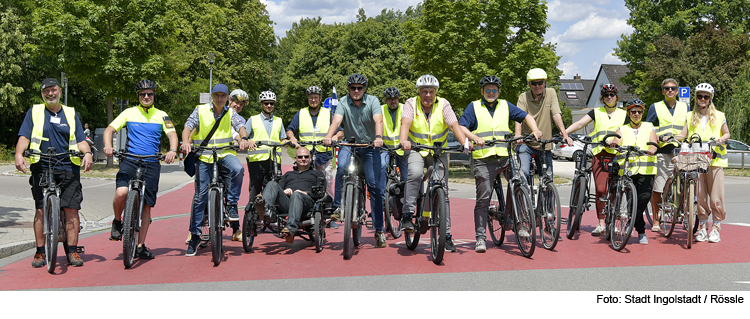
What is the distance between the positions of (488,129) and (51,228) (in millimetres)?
4537

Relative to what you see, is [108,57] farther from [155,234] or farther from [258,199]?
[258,199]

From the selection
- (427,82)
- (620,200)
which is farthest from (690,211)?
(427,82)

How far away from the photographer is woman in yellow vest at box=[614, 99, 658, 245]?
8086mm

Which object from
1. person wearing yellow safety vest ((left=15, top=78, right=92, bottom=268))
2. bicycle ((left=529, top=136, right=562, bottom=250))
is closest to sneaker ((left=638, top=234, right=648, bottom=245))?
bicycle ((left=529, top=136, right=562, bottom=250))

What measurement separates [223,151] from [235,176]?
12.1 inches

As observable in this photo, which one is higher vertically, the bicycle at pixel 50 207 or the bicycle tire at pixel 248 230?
the bicycle at pixel 50 207

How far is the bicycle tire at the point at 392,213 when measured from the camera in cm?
788

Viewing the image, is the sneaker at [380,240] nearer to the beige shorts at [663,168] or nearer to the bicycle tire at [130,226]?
the bicycle tire at [130,226]

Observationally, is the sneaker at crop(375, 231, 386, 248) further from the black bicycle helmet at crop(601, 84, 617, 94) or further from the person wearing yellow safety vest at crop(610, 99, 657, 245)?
the black bicycle helmet at crop(601, 84, 617, 94)

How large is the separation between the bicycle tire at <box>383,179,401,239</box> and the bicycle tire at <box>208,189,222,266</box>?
6.54 ft

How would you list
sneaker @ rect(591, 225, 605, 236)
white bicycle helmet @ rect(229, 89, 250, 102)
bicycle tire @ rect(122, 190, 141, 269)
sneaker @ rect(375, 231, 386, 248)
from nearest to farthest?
bicycle tire @ rect(122, 190, 141, 269) < sneaker @ rect(375, 231, 386, 248) < sneaker @ rect(591, 225, 605, 236) < white bicycle helmet @ rect(229, 89, 250, 102)

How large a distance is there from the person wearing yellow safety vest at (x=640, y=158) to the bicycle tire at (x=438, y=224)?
2.48 meters

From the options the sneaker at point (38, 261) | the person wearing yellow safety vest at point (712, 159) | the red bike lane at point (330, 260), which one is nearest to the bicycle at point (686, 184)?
the person wearing yellow safety vest at point (712, 159)

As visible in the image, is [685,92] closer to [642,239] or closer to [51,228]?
[642,239]
